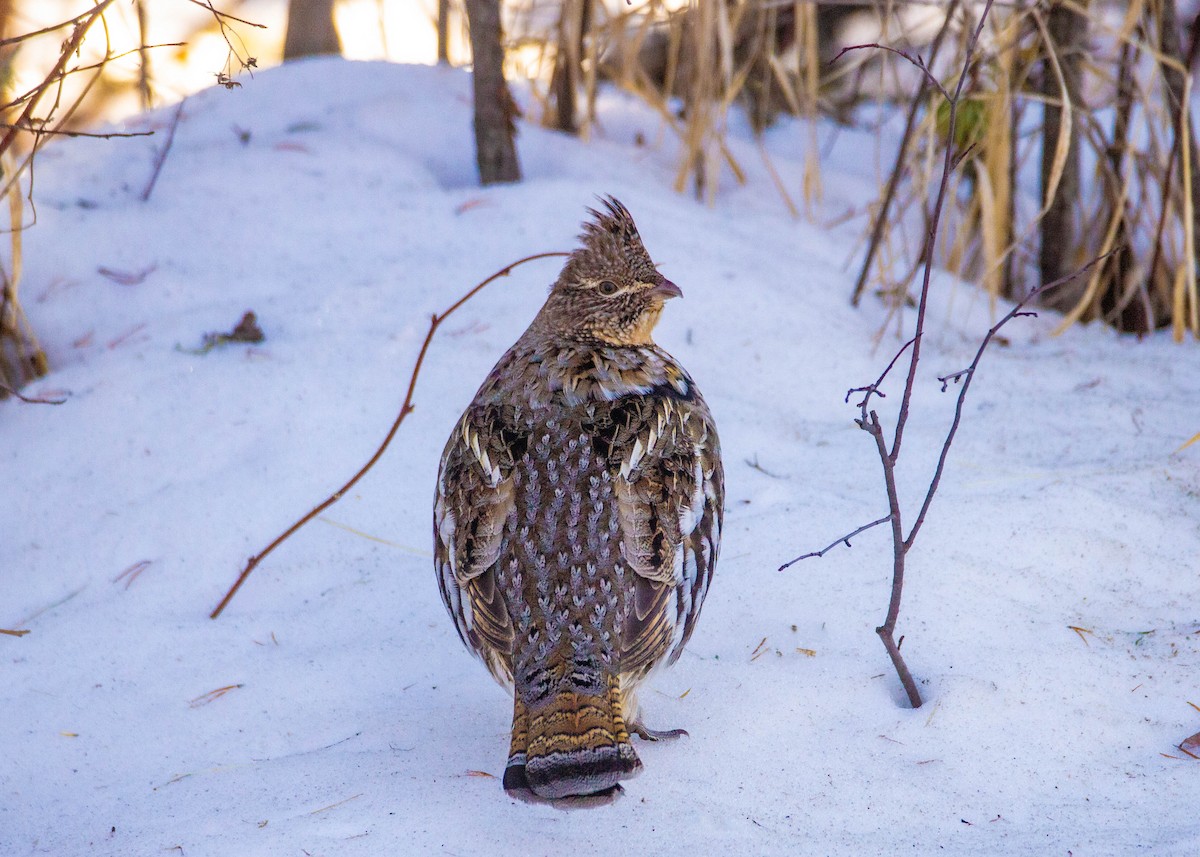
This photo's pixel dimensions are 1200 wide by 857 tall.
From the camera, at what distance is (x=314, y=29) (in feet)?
22.9

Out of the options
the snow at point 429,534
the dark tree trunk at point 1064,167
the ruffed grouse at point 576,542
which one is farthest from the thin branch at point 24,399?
the dark tree trunk at point 1064,167

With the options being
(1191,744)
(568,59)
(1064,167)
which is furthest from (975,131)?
(1191,744)

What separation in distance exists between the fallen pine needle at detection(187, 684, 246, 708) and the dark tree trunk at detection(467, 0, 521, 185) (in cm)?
292

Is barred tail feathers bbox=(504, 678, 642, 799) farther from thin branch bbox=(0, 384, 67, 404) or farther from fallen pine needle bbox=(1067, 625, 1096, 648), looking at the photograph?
thin branch bbox=(0, 384, 67, 404)

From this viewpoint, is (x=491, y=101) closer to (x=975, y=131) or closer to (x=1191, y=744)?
(x=975, y=131)

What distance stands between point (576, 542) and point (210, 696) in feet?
3.87

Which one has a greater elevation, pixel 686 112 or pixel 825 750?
pixel 686 112

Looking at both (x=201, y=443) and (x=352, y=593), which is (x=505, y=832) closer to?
(x=352, y=593)

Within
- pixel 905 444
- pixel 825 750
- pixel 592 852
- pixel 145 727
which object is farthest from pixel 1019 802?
pixel 145 727

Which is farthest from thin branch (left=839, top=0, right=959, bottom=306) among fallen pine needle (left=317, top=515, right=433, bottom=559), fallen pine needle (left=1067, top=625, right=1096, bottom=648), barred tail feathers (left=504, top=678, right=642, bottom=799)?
barred tail feathers (left=504, top=678, right=642, bottom=799)

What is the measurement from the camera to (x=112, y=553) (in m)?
3.89

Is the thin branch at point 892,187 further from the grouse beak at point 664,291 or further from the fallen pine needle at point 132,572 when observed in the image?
the fallen pine needle at point 132,572

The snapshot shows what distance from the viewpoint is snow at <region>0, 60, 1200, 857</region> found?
9.12 feet

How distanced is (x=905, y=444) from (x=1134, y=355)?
1530mm
